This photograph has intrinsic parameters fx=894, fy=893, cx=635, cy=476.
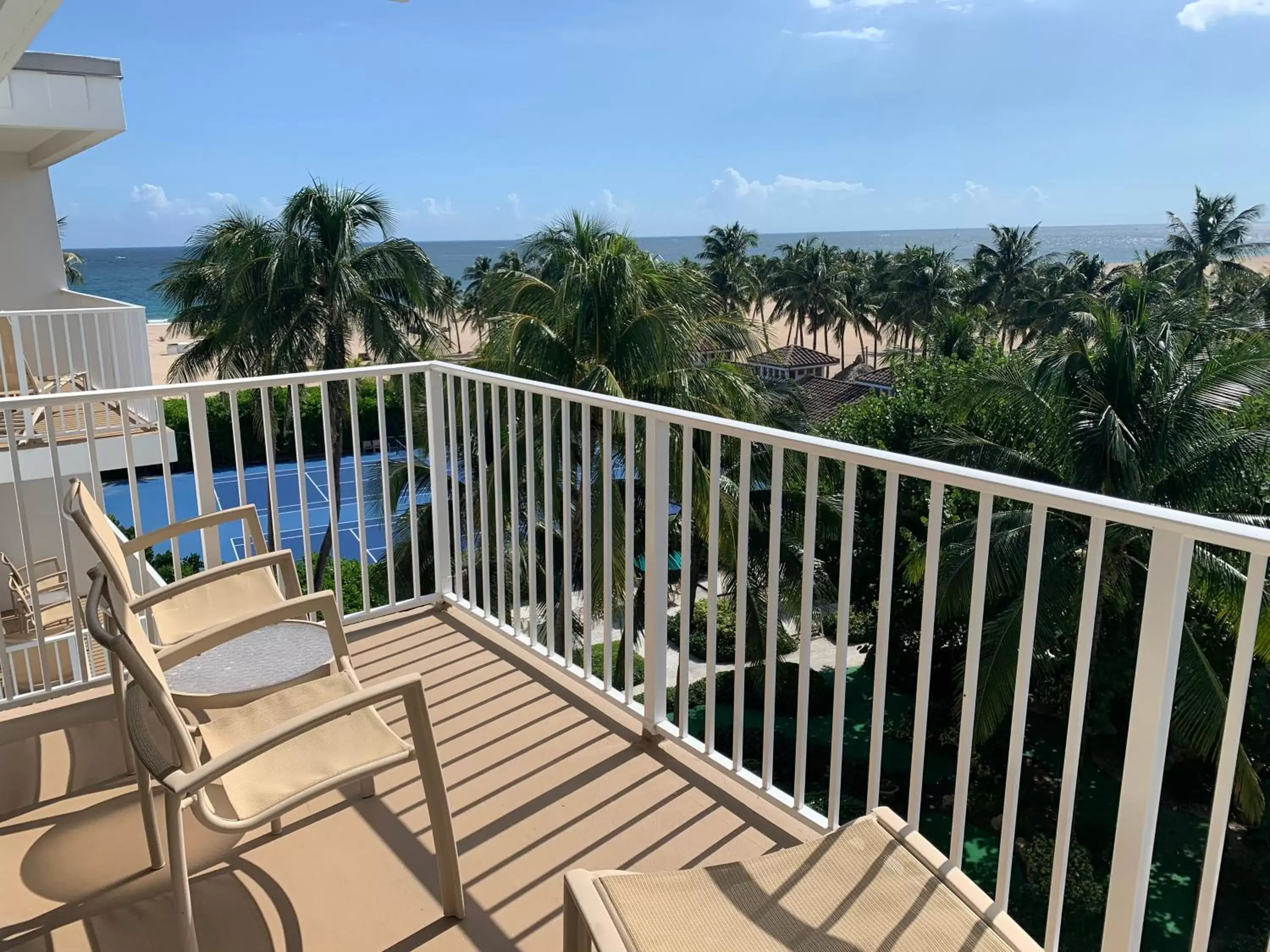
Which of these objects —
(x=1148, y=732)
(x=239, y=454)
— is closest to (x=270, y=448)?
(x=239, y=454)

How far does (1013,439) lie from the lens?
16750 mm

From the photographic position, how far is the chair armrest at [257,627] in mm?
2012

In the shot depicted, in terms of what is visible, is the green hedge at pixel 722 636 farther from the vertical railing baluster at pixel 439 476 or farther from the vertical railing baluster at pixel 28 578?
the vertical railing baluster at pixel 28 578

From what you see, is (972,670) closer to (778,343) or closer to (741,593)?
(741,593)

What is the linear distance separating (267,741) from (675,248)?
503 feet

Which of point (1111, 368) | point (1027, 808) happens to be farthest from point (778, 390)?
point (1027, 808)

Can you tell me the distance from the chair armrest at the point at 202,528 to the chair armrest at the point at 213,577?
0.13m

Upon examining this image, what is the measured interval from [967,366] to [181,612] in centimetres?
1932

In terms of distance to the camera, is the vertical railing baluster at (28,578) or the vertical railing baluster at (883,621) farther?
the vertical railing baluster at (28,578)

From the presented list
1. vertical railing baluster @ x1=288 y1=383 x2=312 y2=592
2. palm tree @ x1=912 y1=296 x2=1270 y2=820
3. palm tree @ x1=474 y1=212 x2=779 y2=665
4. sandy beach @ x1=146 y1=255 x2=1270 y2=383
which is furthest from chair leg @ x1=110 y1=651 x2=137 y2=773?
sandy beach @ x1=146 y1=255 x2=1270 y2=383

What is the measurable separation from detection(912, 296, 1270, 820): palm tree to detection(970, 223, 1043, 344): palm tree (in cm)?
3449

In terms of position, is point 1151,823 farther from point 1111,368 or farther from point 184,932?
point 1111,368

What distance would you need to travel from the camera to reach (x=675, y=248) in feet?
491

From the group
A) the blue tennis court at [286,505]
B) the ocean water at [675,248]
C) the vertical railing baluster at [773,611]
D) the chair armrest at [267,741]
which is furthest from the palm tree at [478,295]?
the chair armrest at [267,741]
